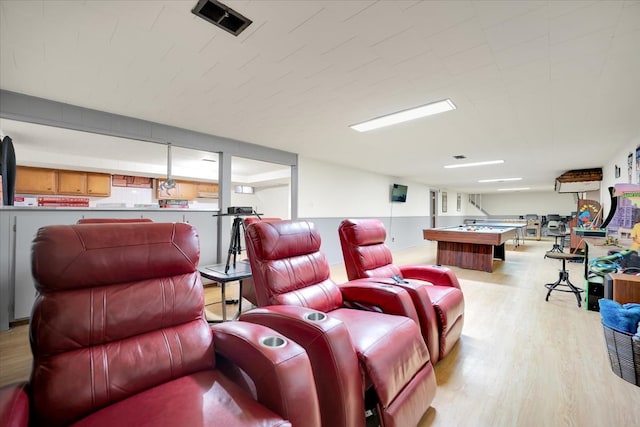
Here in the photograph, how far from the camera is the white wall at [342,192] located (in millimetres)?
5645

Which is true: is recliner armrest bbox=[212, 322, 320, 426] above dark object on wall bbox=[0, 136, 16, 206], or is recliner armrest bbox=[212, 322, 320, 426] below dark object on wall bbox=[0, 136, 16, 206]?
below

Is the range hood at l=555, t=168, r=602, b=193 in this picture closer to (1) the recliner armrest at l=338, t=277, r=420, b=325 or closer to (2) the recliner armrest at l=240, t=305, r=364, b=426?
(1) the recliner armrest at l=338, t=277, r=420, b=325

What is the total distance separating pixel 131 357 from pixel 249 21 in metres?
1.91

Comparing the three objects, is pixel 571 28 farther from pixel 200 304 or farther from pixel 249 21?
pixel 200 304

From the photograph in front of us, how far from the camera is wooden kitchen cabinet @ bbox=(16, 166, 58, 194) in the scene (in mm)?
5039

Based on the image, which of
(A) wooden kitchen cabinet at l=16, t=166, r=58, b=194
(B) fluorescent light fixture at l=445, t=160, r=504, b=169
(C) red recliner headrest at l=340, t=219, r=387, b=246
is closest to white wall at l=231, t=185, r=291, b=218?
(A) wooden kitchen cabinet at l=16, t=166, r=58, b=194

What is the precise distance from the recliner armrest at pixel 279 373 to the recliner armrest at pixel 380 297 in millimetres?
912

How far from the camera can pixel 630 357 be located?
1.85 m

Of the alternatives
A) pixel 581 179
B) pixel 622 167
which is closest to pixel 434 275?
pixel 622 167

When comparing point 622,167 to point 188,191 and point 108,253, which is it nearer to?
point 108,253

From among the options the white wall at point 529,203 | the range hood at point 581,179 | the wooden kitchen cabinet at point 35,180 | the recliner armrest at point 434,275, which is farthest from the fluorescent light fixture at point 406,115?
the white wall at point 529,203

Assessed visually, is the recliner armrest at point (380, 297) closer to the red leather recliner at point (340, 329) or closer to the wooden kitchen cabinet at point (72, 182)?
the red leather recliner at point (340, 329)

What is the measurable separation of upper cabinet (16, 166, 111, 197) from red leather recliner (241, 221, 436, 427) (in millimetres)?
5928

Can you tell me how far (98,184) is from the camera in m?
5.84
